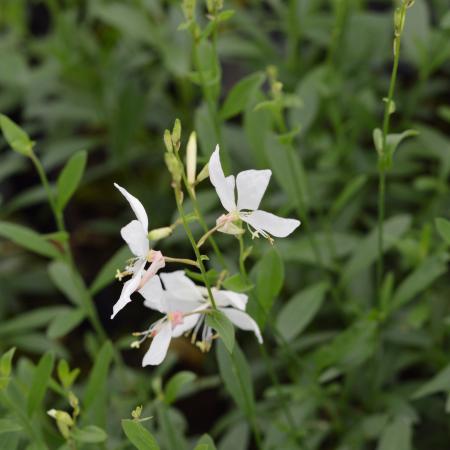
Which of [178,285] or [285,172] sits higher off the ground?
[178,285]

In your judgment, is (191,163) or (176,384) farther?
(176,384)

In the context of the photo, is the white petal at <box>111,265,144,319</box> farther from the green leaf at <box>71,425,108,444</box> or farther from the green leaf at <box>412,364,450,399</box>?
the green leaf at <box>412,364,450,399</box>

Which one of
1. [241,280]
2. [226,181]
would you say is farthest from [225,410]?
[226,181]

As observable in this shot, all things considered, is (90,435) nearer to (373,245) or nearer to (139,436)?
(139,436)

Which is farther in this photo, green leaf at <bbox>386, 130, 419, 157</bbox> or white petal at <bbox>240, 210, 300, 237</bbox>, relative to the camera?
green leaf at <bbox>386, 130, 419, 157</bbox>

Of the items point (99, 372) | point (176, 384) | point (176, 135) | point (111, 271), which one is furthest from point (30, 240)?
point (176, 135)

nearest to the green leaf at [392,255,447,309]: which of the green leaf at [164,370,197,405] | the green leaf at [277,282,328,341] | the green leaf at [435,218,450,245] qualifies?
the green leaf at [277,282,328,341]

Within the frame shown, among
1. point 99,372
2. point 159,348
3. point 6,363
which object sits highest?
point 159,348
